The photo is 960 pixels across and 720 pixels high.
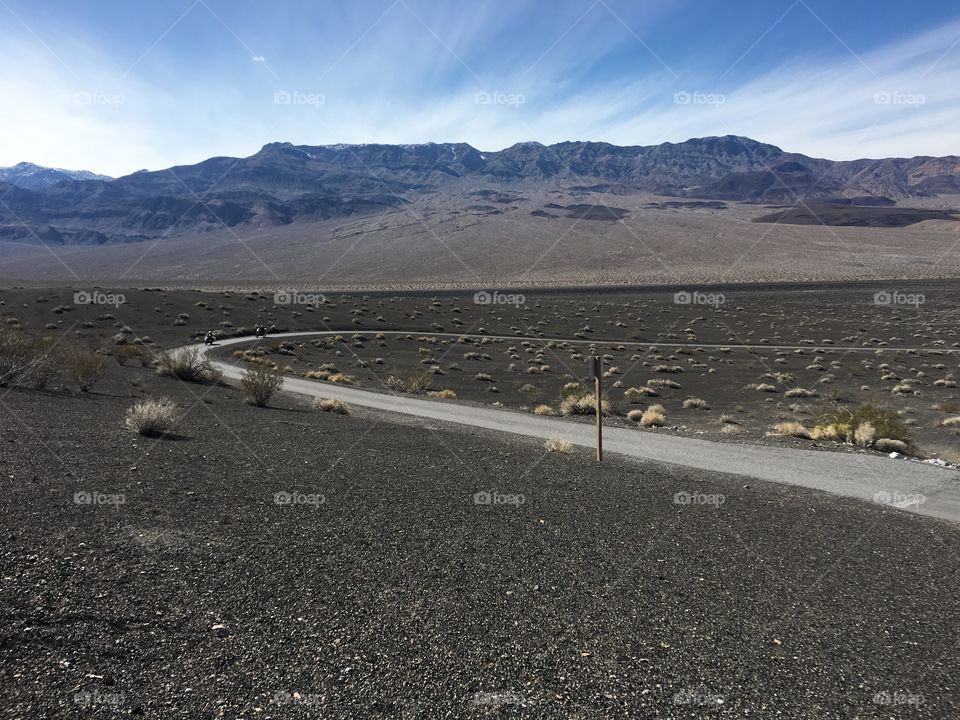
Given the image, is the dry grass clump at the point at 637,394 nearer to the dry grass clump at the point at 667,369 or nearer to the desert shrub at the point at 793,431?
the dry grass clump at the point at 667,369

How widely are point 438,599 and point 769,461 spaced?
33.4ft

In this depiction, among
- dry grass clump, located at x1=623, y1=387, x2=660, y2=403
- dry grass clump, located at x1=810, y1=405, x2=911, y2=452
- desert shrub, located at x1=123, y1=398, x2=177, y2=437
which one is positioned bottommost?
dry grass clump, located at x1=623, y1=387, x2=660, y2=403

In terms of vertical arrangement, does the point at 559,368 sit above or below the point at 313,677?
below

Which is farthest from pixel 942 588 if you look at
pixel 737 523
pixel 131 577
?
pixel 131 577

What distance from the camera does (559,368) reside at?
3500cm

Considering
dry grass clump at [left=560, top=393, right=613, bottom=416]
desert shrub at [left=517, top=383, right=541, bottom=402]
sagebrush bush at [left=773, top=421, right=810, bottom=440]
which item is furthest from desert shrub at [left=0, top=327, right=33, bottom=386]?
sagebrush bush at [left=773, top=421, right=810, bottom=440]

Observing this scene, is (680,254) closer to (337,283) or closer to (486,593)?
(337,283)

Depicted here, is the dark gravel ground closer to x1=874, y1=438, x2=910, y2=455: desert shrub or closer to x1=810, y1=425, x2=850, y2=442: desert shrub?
x1=874, y1=438, x2=910, y2=455: desert shrub

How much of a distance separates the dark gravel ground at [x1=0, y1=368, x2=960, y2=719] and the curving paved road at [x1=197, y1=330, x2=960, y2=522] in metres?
1.63

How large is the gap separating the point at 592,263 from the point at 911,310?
2262 inches

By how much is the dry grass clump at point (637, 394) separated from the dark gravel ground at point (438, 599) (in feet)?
51.9

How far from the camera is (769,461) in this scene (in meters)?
12.5

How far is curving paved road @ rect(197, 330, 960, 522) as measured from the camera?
998cm

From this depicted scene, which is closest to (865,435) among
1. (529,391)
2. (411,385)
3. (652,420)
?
(652,420)
